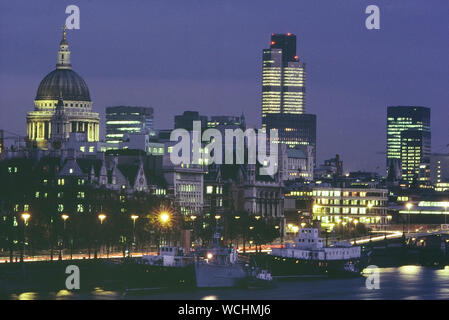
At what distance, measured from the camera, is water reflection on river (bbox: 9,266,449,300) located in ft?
383

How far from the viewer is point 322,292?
413 feet

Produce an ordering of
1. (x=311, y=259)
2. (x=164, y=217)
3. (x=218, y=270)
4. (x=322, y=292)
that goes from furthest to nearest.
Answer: (x=164, y=217)
(x=311, y=259)
(x=322, y=292)
(x=218, y=270)

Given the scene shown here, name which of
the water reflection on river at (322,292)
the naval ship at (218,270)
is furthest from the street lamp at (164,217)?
the naval ship at (218,270)

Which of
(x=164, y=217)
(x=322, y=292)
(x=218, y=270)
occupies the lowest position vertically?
(x=322, y=292)

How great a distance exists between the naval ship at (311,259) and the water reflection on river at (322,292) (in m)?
2.51

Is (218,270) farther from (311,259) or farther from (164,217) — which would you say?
(164,217)

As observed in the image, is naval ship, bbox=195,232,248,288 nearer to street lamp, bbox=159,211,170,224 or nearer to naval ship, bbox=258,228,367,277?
naval ship, bbox=258,228,367,277

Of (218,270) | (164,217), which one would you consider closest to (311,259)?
(164,217)

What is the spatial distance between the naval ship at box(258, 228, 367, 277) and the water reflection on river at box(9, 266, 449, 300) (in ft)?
8.22

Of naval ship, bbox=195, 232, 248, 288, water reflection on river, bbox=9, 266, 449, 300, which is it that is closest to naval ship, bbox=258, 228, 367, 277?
water reflection on river, bbox=9, 266, 449, 300

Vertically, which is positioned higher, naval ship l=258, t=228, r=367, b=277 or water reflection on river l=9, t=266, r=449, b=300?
naval ship l=258, t=228, r=367, b=277

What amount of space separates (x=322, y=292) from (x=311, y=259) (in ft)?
58.0
